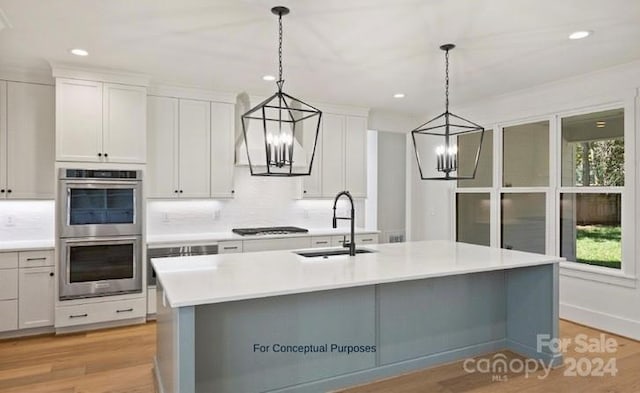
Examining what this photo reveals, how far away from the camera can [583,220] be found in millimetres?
4371

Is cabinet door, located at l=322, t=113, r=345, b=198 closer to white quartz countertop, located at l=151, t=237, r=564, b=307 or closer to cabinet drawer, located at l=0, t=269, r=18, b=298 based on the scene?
white quartz countertop, located at l=151, t=237, r=564, b=307

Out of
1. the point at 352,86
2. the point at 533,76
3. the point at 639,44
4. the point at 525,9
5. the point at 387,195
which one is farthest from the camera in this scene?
the point at 387,195

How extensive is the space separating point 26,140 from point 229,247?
227 cm

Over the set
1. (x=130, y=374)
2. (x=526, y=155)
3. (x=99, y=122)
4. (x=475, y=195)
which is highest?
(x=99, y=122)

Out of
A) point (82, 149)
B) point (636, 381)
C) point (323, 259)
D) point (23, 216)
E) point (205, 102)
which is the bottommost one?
point (636, 381)

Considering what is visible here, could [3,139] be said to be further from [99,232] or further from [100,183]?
[99,232]

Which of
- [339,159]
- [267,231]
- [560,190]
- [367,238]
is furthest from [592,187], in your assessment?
[267,231]

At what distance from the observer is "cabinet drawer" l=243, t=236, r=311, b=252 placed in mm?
4613

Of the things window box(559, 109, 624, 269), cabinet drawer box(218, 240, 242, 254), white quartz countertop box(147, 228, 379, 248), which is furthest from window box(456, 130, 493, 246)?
cabinet drawer box(218, 240, 242, 254)

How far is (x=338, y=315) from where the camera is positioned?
2758 millimetres

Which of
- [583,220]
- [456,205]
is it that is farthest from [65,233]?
[583,220]

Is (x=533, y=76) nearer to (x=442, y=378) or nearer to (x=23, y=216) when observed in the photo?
(x=442, y=378)

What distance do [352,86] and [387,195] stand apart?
243cm

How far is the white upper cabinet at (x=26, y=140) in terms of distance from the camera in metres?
3.99
